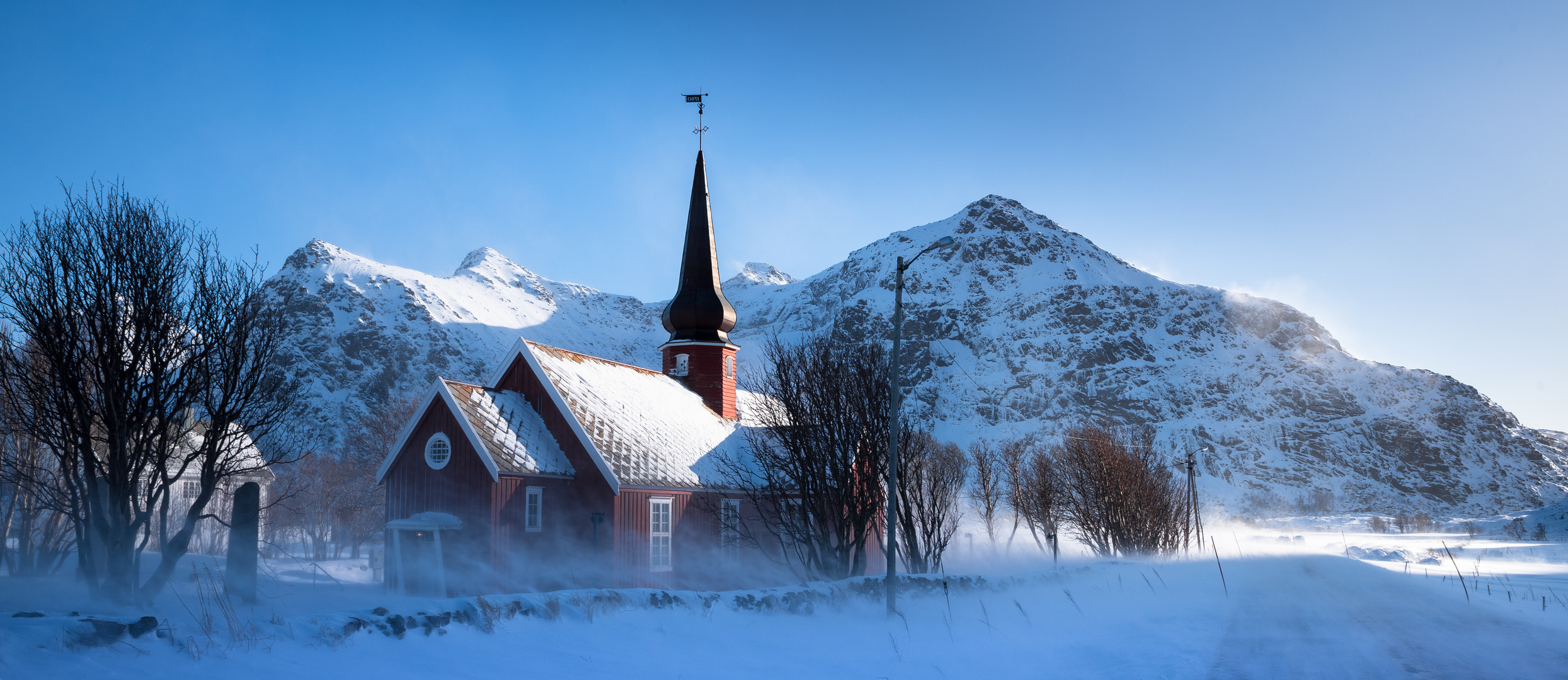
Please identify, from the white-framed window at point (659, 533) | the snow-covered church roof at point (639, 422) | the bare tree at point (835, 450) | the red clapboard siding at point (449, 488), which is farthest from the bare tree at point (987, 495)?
the red clapboard siding at point (449, 488)

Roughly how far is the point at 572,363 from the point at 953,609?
52.9 ft

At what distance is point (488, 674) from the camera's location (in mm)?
8469

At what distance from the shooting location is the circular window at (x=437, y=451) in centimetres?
2358

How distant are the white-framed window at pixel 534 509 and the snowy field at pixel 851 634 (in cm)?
411

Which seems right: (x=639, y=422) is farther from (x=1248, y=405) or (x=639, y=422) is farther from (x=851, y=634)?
(x=1248, y=405)

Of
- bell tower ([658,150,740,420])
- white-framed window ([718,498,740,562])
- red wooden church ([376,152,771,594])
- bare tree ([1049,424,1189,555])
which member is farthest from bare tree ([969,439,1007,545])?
red wooden church ([376,152,771,594])

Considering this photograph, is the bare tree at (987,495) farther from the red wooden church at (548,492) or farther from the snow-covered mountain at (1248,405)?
the snow-covered mountain at (1248,405)

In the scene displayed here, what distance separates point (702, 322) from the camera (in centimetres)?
3397

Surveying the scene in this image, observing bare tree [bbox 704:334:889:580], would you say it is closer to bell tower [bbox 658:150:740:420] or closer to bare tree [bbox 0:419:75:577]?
bell tower [bbox 658:150:740:420]

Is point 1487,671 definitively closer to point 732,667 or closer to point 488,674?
point 732,667

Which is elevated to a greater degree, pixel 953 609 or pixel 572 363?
pixel 572 363

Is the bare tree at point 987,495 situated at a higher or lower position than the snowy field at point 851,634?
lower

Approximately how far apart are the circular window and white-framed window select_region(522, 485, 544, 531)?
2.61 meters

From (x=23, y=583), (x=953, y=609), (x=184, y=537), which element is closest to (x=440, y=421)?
(x=184, y=537)
